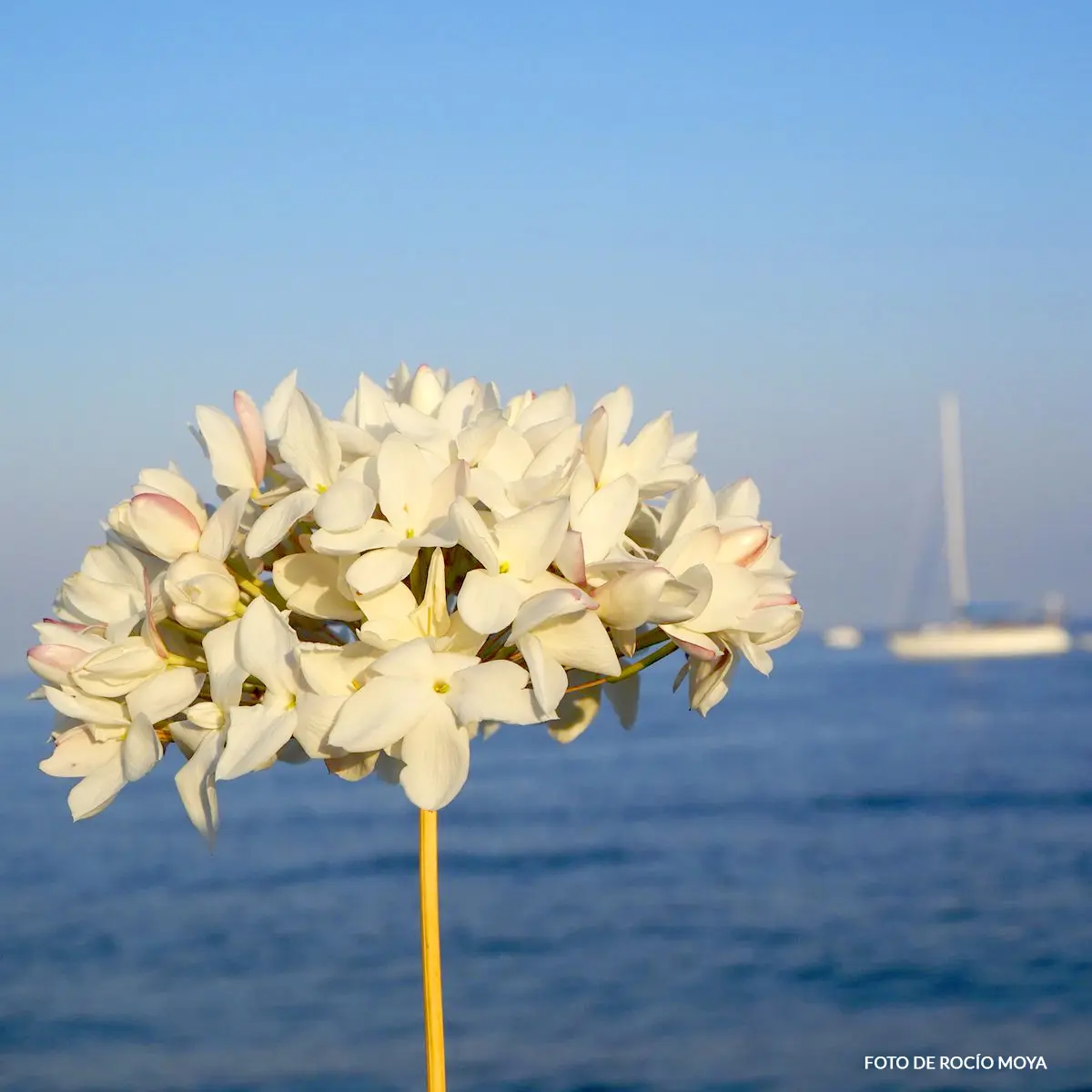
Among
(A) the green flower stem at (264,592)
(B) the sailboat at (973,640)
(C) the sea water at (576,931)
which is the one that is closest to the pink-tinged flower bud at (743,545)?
(A) the green flower stem at (264,592)

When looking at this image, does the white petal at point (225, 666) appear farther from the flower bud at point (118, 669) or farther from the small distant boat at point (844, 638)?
the small distant boat at point (844, 638)

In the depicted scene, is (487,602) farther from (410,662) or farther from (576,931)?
(576,931)

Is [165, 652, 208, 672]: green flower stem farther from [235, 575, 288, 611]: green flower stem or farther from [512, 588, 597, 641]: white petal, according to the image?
[512, 588, 597, 641]: white petal

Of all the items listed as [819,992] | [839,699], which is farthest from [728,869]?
[839,699]

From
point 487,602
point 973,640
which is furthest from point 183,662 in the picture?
point 973,640

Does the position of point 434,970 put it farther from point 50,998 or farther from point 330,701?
point 50,998

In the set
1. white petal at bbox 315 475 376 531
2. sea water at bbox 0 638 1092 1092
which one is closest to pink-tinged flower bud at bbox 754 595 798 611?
white petal at bbox 315 475 376 531

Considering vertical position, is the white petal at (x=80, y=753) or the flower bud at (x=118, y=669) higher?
the flower bud at (x=118, y=669)
